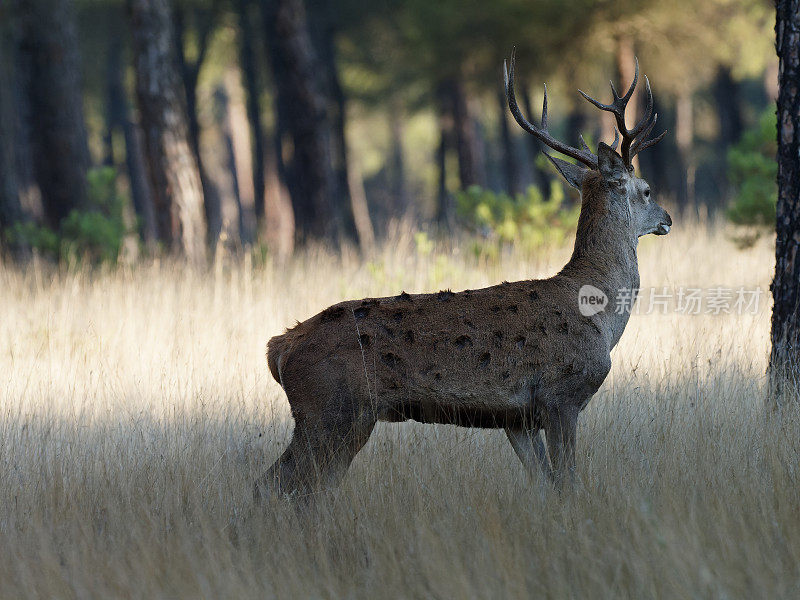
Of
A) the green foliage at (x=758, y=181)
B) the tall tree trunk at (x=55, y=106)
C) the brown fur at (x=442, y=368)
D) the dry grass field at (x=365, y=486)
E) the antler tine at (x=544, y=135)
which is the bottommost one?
the dry grass field at (x=365, y=486)

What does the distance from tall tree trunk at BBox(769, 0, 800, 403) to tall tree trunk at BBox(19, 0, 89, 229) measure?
405 inches

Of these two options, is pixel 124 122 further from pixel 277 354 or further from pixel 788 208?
pixel 277 354

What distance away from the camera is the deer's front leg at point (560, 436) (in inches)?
183

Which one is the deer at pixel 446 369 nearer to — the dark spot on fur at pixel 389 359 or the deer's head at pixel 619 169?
the dark spot on fur at pixel 389 359

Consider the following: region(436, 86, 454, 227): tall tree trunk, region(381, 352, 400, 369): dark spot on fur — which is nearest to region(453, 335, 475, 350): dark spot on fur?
region(381, 352, 400, 369): dark spot on fur

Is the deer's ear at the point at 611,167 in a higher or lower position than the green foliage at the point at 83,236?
higher

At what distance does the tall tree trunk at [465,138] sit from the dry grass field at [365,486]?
14.1 m

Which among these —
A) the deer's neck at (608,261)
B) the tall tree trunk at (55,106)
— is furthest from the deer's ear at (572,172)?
the tall tree trunk at (55,106)

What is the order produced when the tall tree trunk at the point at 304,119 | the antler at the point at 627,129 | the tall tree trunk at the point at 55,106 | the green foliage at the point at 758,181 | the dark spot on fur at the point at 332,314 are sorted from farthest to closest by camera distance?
the tall tree trunk at the point at 304,119, the tall tree trunk at the point at 55,106, the green foliage at the point at 758,181, the antler at the point at 627,129, the dark spot on fur at the point at 332,314

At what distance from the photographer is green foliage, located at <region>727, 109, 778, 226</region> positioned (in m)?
9.78

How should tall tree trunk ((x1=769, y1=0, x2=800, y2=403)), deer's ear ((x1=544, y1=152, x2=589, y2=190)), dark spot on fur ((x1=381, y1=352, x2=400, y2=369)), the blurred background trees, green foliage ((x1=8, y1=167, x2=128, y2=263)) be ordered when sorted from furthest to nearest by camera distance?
the blurred background trees, green foliage ((x1=8, y1=167, x2=128, y2=263)), tall tree trunk ((x1=769, y1=0, x2=800, y2=403)), deer's ear ((x1=544, y1=152, x2=589, y2=190)), dark spot on fur ((x1=381, y1=352, x2=400, y2=369))

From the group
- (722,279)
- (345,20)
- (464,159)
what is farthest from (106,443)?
(345,20)

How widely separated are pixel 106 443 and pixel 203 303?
345cm

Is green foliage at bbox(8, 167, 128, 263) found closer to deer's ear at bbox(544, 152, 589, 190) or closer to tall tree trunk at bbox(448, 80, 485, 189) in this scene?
deer's ear at bbox(544, 152, 589, 190)
